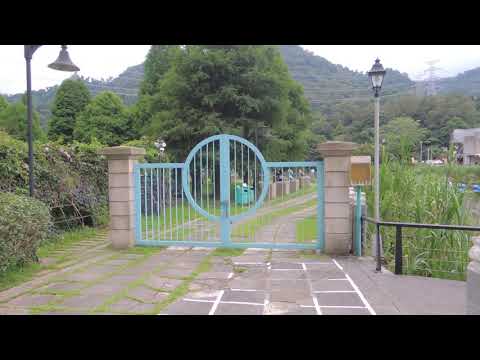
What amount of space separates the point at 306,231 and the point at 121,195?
3.92m

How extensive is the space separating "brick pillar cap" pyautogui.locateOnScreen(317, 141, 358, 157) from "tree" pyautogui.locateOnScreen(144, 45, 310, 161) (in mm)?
8545

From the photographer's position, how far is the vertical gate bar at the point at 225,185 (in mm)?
6559

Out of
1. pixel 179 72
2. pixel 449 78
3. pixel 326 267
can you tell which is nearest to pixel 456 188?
pixel 326 267

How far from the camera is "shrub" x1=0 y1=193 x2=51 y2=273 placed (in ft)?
15.1

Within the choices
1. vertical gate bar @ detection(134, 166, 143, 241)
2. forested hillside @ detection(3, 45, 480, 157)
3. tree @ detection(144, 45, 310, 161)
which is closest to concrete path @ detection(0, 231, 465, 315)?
vertical gate bar @ detection(134, 166, 143, 241)

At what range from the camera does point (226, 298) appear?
4.05 meters

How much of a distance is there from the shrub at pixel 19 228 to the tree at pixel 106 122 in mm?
21602

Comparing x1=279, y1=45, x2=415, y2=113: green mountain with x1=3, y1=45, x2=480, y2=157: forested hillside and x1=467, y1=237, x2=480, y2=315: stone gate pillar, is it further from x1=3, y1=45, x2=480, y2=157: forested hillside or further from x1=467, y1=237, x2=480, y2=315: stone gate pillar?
x1=467, y1=237, x2=480, y2=315: stone gate pillar

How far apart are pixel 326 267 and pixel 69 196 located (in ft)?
18.7

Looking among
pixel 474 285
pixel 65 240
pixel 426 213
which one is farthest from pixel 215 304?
pixel 65 240

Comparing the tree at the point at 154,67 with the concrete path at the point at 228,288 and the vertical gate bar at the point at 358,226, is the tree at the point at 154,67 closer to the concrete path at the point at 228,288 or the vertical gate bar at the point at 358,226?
the concrete path at the point at 228,288

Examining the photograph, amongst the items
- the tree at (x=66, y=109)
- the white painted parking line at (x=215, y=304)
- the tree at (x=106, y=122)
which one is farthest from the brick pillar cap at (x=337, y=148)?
the tree at (x=66, y=109)

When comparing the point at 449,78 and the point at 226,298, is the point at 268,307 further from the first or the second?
the point at 449,78
